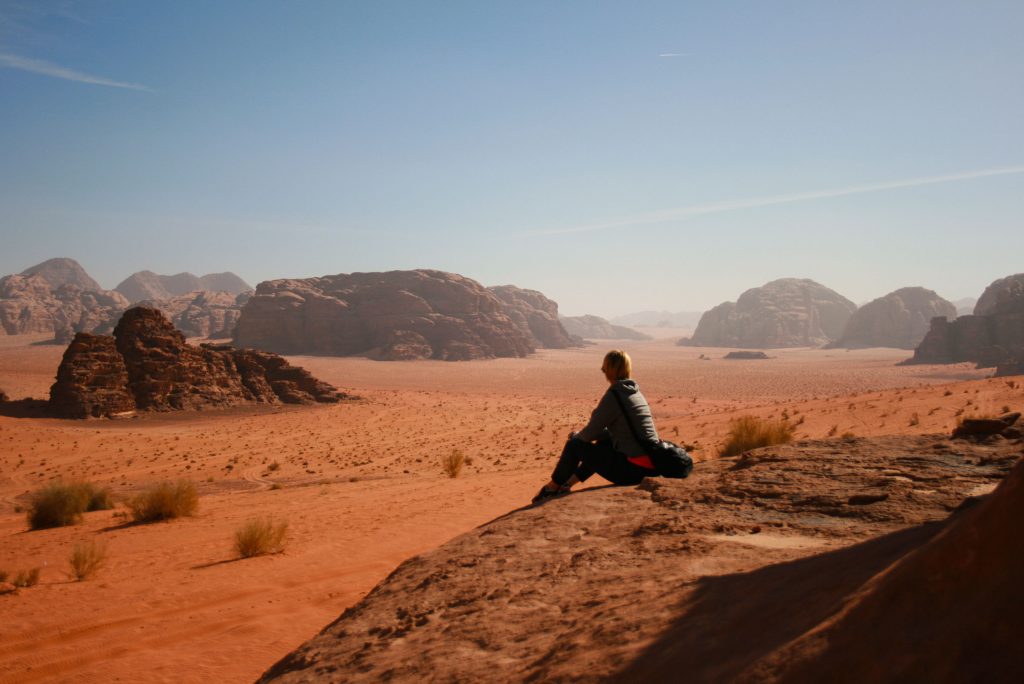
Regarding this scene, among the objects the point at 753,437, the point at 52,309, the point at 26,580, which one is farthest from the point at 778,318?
the point at 26,580

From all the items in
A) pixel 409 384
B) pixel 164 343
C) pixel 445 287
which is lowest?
pixel 409 384

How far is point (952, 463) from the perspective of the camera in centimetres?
466

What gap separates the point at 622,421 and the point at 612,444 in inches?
12.6

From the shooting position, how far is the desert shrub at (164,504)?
10.6 m

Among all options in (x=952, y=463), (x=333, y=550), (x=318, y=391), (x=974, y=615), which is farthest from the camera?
(x=318, y=391)

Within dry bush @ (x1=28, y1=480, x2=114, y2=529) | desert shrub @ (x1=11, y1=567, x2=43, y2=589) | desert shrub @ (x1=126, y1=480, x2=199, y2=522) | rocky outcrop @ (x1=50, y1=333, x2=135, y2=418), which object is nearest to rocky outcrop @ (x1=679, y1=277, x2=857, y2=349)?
rocky outcrop @ (x1=50, y1=333, x2=135, y2=418)

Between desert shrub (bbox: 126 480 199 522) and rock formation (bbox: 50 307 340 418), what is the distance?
20.7 m

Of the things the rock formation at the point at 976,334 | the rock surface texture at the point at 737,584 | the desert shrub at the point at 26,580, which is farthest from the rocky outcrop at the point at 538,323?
the rock surface texture at the point at 737,584

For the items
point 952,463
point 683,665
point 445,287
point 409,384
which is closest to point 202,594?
point 683,665

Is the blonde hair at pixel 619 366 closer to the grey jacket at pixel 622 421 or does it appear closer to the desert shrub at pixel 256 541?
the grey jacket at pixel 622 421

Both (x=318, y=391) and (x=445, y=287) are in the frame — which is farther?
(x=445, y=287)

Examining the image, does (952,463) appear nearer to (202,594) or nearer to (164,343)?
(202,594)

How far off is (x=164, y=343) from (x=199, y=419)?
4.66 metres

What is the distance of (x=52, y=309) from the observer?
117 m
